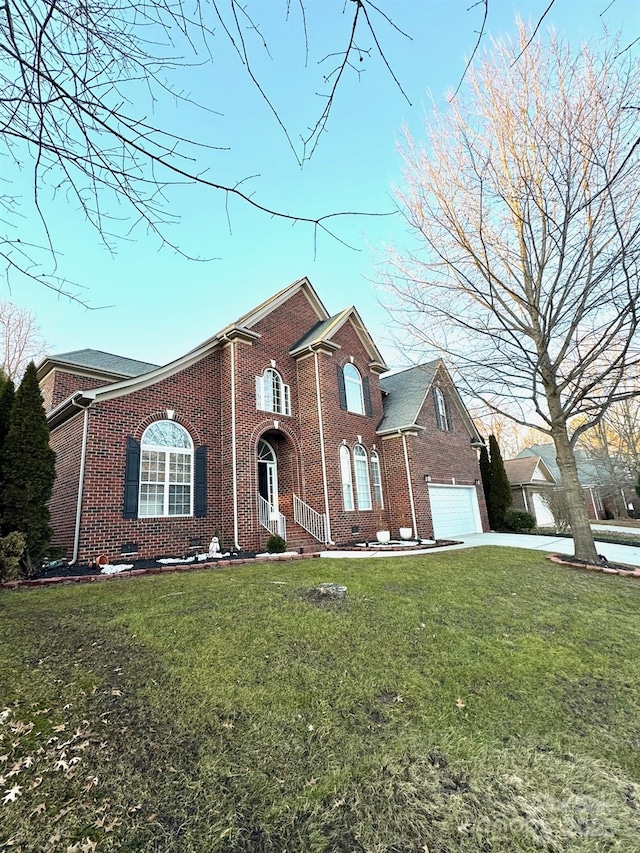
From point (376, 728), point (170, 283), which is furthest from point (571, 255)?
point (376, 728)

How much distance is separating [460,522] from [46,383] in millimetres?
16323

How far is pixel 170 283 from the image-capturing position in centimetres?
292

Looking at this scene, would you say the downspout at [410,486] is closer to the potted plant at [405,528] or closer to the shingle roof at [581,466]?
the potted plant at [405,528]

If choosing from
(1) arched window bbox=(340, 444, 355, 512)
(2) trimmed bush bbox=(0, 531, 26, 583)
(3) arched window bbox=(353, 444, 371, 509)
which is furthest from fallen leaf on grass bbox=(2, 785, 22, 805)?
(3) arched window bbox=(353, 444, 371, 509)

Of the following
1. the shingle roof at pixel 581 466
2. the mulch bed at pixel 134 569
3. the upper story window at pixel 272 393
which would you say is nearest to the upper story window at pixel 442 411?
the upper story window at pixel 272 393

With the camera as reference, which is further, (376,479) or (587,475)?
(587,475)

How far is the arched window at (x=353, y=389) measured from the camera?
46.1 feet

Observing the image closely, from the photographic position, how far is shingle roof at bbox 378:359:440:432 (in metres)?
14.4

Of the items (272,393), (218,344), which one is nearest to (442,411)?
(272,393)

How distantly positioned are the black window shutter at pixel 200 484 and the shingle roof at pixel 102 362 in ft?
15.8

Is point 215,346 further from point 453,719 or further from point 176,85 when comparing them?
point 453,719

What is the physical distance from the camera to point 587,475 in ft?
97.8

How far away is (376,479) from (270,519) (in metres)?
4.58

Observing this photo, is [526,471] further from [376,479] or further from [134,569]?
[134,569]
